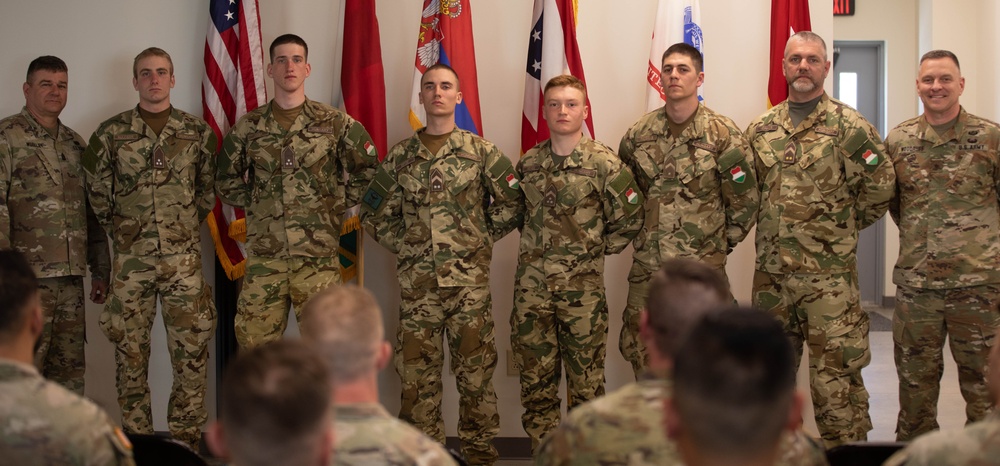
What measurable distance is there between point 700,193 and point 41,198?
319 centimetres

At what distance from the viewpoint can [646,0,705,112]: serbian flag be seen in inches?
192

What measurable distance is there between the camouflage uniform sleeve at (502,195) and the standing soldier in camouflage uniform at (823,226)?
3.83 ft

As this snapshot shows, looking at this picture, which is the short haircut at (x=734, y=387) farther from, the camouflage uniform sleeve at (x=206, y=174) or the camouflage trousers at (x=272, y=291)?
the camouflage uniform sleeve at (x=206, y=174)

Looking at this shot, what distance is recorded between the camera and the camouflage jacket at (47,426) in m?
1.97

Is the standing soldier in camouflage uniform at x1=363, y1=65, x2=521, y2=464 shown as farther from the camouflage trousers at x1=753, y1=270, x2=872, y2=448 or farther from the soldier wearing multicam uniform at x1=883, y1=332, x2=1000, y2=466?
the soldier wearing multicam uniform at x1=883, y1=332, x2=1000, y2=466

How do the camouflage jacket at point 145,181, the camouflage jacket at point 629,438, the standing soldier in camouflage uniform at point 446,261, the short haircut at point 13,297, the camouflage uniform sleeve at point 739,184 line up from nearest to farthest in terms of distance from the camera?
the camouflage jacket at point 629,438 < the short haircut at point 13,297 < the camouflage uniform sleeve at point 739,184 < the standing soldier in camouflage uniform at point 446,261 < the camouflage jacket at point 145,181

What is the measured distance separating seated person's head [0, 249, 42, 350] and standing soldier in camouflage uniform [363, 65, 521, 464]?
2.41 m

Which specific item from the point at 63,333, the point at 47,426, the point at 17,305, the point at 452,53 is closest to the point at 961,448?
the point at 47,426

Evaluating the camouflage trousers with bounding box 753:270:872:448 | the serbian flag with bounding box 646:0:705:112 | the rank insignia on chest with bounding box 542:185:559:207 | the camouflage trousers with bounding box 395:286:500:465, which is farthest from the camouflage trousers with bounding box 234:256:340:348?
the camouflage trousers with bounding box 753:270:872:448

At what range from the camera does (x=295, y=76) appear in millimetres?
4680

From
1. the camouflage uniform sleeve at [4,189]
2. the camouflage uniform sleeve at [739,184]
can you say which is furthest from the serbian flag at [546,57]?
the camouflage uniform sleeve at [4,189]

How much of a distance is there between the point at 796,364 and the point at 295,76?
276 cm

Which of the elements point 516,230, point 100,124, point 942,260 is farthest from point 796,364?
point 100,124

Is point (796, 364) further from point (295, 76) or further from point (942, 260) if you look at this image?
point (295, 76)
